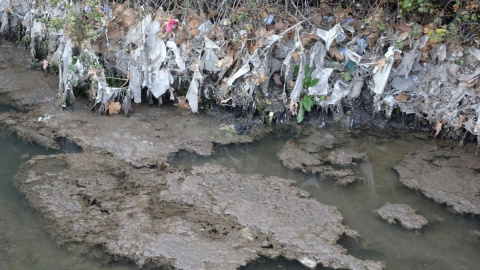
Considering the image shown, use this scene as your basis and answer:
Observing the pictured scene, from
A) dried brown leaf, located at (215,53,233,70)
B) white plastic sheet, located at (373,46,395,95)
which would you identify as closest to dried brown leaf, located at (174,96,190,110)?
dried brown leaf, located at (215,53,233,70)

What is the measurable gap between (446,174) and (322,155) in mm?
924

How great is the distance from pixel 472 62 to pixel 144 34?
270 cm

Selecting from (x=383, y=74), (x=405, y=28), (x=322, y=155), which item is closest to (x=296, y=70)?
(x=383, y=74)

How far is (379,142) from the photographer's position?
14.4 ft

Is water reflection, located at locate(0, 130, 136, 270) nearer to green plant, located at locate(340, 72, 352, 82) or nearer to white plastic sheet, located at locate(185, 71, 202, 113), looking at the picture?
white plastic sheet, located at locate(185, 71, 202, 113)

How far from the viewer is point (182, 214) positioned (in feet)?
10.6

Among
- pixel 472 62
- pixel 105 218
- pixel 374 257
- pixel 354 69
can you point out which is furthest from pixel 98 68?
pixel 472 62

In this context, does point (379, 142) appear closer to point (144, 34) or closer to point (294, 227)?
point (294, 227)

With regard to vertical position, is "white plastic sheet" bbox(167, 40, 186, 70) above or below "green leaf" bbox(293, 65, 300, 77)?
above

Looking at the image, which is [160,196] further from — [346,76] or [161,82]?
[346,76]

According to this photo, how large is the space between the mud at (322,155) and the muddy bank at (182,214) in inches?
13.2

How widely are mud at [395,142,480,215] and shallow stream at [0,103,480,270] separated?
7cm

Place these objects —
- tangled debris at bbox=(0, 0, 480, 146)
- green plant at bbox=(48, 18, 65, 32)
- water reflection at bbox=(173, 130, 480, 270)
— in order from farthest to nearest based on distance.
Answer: tangled debris at bbox=(0, 0, 480, 146), green plant at bbox=(48, 18, 65, 32), water reflection at bbox=(173, 130, 480, 270)

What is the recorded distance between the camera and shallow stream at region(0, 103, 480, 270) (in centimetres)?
285
